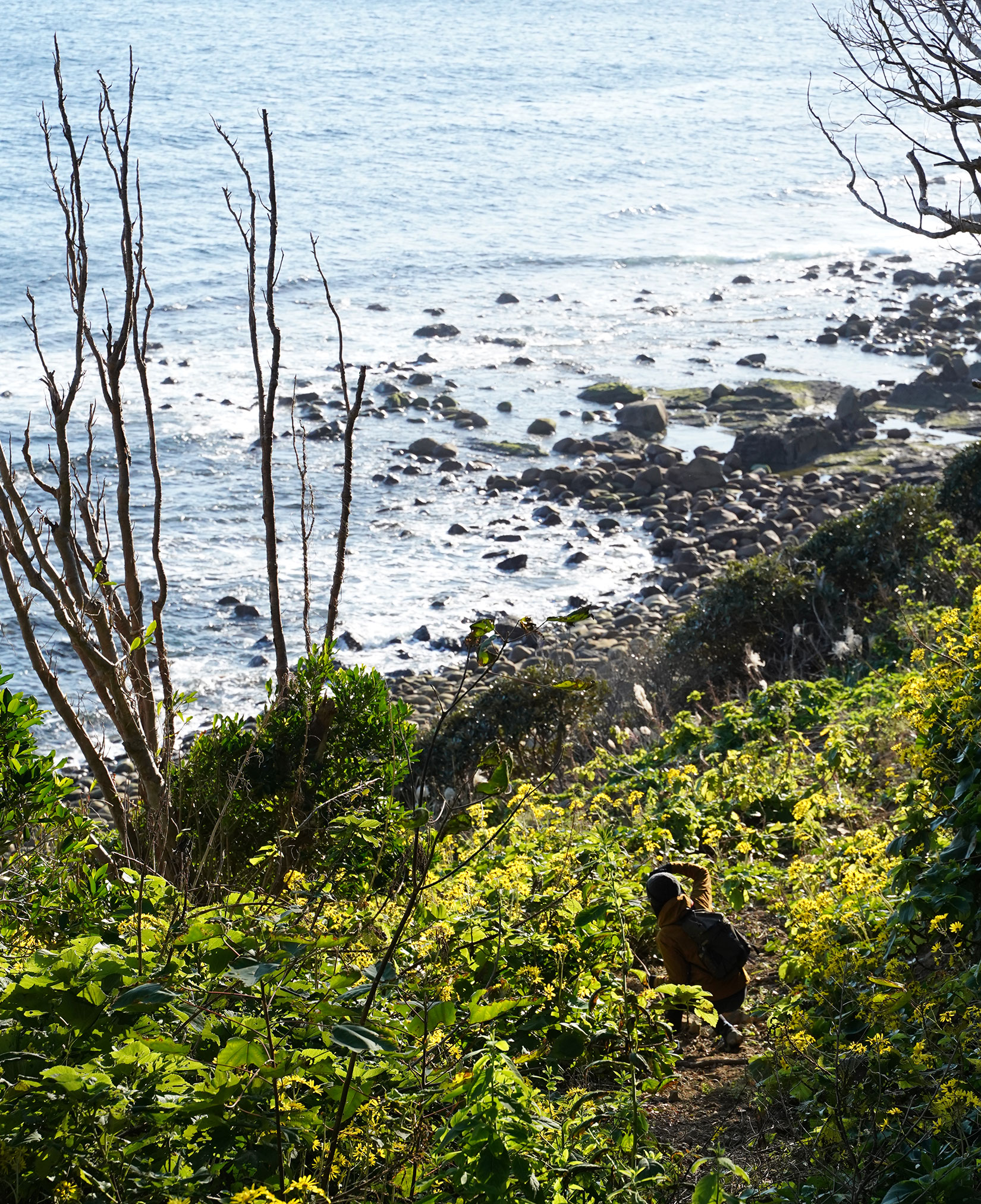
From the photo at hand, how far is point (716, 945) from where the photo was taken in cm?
397

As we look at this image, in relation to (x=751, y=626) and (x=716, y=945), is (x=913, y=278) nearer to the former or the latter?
(x=751, y=626)

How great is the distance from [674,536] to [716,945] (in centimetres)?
1507

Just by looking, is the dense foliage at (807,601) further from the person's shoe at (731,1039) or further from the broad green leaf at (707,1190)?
the broad green leaf at (707,1190)

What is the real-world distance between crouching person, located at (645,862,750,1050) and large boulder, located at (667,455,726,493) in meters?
17.3

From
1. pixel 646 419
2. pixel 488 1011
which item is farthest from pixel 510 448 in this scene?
pixel 488 1011

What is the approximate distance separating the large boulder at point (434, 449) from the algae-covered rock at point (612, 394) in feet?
15.5

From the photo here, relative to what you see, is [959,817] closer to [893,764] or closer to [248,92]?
[893,764]

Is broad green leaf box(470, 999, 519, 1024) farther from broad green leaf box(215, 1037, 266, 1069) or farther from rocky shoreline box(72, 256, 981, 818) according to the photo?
rocky shoreline box(72, 256, 981, 818)

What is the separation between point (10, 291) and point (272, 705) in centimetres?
3355

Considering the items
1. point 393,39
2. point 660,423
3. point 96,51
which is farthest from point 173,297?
point 393,39

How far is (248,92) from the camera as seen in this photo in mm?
62156

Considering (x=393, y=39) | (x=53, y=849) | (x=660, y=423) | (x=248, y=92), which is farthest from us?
(x=393, y=39)

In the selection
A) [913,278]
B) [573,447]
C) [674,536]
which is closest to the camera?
[674,536]

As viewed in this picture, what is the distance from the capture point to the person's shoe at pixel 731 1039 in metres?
4.07
